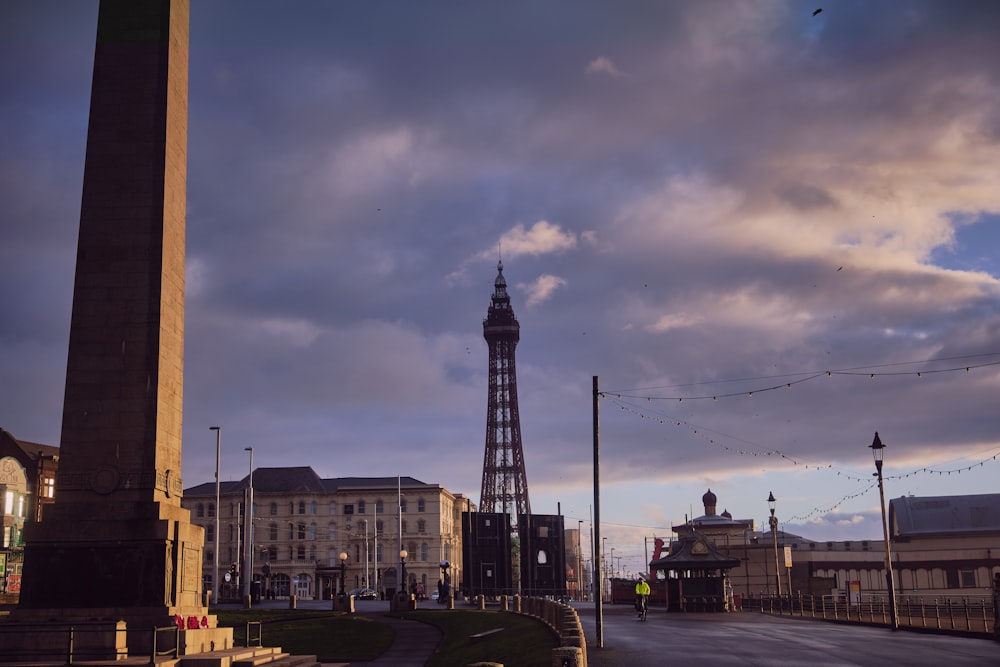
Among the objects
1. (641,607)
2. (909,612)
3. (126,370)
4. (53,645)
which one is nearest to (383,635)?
(641,607)

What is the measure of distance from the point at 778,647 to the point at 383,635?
2654 cm

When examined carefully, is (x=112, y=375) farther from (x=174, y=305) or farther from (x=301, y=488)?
(x=301, y=488)

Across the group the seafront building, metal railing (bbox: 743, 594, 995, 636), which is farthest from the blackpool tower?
metal railing (bbox: 743, 594, 995, 636)

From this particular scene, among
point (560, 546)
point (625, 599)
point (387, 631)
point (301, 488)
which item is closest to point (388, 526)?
point (301, 488)

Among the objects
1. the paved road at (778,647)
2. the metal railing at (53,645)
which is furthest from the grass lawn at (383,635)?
the metal railing at (53,645)

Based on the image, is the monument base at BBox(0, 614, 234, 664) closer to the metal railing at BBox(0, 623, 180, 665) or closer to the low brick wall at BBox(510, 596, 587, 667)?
the metal railing at BBox(0, 623, 180, 665)

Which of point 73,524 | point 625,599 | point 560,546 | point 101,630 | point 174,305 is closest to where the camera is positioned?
point 101,630

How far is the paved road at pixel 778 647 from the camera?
24.6 m

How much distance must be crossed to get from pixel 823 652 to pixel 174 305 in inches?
799

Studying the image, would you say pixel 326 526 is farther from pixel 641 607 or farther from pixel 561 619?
pixel 561 619

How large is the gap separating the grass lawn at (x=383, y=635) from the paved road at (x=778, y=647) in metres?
2.13

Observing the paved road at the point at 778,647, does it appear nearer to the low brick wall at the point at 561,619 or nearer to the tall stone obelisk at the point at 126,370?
the low brick wall at the point at 561,619

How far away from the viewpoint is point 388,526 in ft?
488

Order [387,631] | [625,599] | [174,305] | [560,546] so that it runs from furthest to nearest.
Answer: [560,546] < [625,599] < [387,631] < [174,305]
